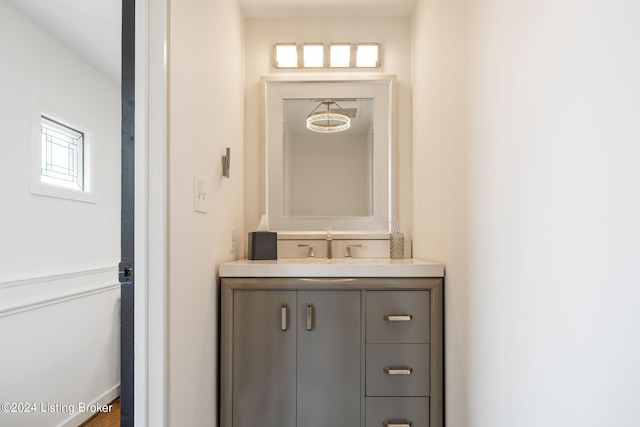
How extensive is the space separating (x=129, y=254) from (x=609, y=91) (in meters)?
Result: 1.21

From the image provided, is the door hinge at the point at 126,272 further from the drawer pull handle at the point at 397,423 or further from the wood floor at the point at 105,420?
the wood floor at the point at 105,420

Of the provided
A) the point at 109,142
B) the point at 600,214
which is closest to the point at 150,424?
the point at 600,214

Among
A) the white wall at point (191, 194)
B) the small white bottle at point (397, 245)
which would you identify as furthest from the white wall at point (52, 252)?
the small white bottle at point (397, 245)

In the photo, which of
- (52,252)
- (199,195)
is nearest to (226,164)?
(199,195)

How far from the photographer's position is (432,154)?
180cm

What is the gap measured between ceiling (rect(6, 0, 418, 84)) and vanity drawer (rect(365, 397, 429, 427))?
2.10 m

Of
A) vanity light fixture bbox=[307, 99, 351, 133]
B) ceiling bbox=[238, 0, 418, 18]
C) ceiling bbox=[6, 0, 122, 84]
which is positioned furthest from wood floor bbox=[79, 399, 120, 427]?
ceiling bbox=[238, 0, 418, 18]

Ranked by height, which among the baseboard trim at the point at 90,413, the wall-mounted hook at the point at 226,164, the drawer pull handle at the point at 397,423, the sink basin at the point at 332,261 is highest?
the wall-mounted hook at the point at 226,164

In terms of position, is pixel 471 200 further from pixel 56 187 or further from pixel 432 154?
pixel 56 187

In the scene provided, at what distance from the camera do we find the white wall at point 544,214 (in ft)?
2.12

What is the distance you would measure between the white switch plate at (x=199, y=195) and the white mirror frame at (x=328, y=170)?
2.58 feet

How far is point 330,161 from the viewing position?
88.9 inches

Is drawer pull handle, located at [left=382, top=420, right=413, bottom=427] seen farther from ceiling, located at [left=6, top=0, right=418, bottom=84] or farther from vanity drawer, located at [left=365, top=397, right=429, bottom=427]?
ceiling, located at [left=6, top=0, right=418, bottom=84]

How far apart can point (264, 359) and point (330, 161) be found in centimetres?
118
